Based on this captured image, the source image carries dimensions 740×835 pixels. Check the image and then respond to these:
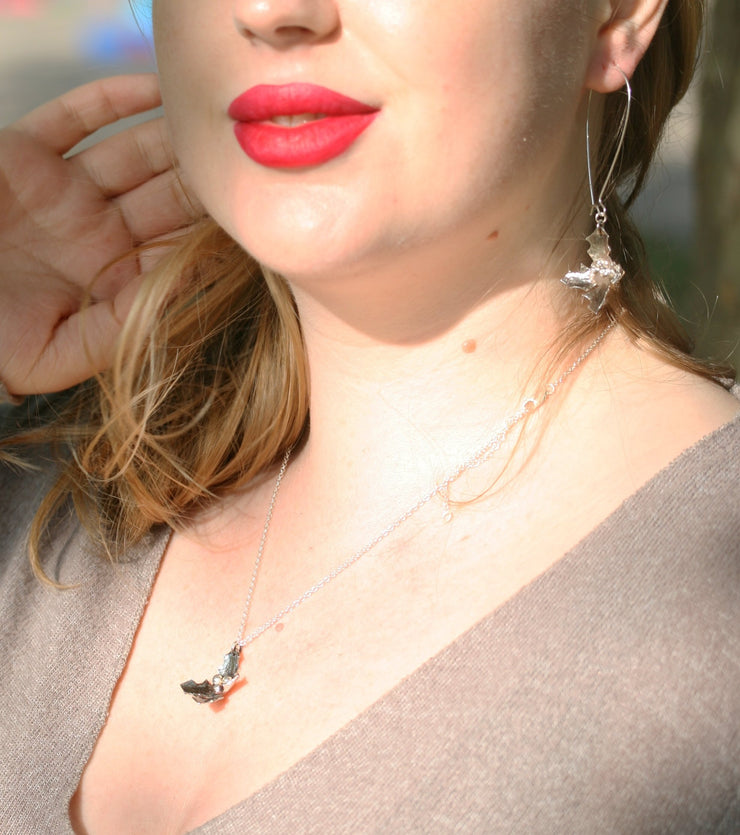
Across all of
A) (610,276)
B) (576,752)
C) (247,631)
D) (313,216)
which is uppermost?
(313,216)

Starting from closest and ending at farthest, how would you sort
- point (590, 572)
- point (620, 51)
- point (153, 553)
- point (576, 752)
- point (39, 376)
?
point (576, 752) → point (590, 572) → point (620, 51) → point (153, 553) → point (39, 376)

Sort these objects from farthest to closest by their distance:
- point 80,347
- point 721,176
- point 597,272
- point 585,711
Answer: point 721,176
point 80,347
point 597,272
point 585,711

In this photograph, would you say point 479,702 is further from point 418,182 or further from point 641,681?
point 418,182

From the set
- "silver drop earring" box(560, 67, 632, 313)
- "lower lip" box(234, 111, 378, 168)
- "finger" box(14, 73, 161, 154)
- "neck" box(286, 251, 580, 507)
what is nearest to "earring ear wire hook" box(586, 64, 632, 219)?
"silver drop earring" box(560, 67, 632, 313)

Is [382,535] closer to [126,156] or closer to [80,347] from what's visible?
[80,347]

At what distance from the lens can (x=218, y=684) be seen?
170cm

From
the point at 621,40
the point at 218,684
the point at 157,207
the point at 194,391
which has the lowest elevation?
the point at 218,684

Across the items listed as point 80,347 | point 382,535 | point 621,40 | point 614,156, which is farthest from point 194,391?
point 621,40

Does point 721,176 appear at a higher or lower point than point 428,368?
lower

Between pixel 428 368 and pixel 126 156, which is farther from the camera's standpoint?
pixel 126 156

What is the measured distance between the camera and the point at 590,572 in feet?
4.70

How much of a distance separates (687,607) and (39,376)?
1.36m

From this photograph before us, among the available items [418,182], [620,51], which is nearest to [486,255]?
[418,182]

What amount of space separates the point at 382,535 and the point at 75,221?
97cm
